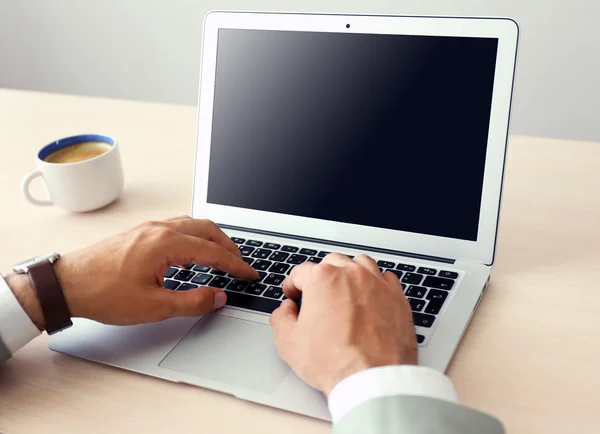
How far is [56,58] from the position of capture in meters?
2.99

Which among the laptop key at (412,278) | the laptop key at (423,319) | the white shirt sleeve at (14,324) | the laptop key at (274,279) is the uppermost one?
the laptop key at (412,278)

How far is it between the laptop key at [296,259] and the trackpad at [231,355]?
13 centimetres

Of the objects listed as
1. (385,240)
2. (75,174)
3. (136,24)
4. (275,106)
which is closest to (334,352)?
(385,240)

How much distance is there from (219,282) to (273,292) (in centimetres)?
8

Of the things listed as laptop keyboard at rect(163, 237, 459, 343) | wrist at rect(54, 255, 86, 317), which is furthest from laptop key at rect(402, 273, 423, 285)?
wrist at rect(54, 255, 86, 317)

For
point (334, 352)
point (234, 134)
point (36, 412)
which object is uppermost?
point (234, 134)

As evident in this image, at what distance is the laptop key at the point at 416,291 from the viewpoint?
76 centimetres

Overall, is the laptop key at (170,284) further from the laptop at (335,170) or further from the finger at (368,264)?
the finger at (368,264)

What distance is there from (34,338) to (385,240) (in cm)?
45

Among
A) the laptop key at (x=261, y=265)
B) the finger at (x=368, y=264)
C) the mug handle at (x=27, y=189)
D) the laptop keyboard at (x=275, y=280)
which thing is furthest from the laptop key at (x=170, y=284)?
the mug handle at (x=27, y=189)

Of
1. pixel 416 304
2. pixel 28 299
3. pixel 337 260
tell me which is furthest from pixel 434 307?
pixel 28 299

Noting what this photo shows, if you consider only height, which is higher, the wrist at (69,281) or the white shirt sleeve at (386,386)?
the white shirt sleeve at (386,386)

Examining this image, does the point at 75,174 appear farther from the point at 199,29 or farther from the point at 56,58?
the point at 56,58

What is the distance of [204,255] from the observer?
2.60 ft
